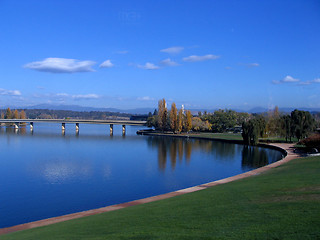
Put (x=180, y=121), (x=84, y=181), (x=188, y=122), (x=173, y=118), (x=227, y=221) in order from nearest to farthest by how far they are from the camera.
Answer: (x=227, y=221) → (x=84, y=181) → (x=180, y=121) → (x=173, y=118) → (x=188, y=122)

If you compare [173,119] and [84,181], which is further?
[173,119]

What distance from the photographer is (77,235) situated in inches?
343

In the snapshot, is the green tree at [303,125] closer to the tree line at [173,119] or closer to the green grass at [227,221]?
the tree line at [173,119]

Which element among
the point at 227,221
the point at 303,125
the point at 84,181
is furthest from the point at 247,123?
the point at 227,221

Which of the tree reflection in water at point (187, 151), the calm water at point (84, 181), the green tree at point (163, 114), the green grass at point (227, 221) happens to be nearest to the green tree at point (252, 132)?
the tree reflection in water at point (187, 151)

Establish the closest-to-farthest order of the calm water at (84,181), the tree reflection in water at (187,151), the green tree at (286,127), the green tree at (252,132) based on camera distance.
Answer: the calm water at (84,181), the tree reflection in water at (187,151), the green tree at (286,127), the green tree at (252,132)

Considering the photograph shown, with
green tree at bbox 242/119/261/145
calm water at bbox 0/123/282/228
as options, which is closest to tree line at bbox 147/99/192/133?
green tree at bbox 242/119/261/145

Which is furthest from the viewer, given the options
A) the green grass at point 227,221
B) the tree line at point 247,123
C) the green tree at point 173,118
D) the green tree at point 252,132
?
the green tree at point 173,118

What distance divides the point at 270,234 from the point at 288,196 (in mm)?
4566

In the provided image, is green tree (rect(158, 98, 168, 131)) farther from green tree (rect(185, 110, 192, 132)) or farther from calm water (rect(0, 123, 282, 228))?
calm water (rect(0, 123, 282, 228))

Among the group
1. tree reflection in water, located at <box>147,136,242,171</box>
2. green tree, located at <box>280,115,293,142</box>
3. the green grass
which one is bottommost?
tree reflection in water, located at <box>147,136,242,171</box>

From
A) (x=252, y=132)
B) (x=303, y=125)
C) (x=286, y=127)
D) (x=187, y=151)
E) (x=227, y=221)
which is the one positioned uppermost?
(x=303, y=125)

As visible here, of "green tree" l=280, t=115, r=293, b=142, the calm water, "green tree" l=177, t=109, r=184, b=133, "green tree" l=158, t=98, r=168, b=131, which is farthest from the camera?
A: "green tree" l=158, t=98, r=168, b=131

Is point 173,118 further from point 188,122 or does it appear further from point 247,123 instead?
point 247,123
